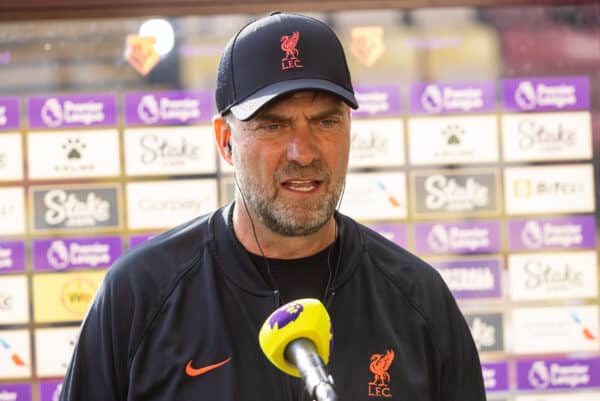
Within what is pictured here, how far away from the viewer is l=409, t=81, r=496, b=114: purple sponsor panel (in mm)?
3527

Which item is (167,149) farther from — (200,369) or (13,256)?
(200,369)

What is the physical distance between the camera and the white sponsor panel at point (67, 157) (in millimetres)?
3475

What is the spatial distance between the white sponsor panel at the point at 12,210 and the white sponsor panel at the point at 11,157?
0.05 m

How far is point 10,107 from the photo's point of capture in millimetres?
3465

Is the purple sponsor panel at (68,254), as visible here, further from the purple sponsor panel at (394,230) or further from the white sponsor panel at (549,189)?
the white sponsor panel at (549,189)

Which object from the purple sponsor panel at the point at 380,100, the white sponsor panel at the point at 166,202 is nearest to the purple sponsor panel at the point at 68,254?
the white sponsor panel at the point at 166,202

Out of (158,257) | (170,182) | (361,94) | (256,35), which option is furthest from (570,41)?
(158,257)

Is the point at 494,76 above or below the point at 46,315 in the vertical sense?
above

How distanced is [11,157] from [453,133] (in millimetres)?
1758

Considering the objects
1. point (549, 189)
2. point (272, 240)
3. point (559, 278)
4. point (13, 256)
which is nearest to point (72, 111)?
point (13, 256)

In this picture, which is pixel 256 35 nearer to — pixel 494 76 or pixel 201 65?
pixel 201 65

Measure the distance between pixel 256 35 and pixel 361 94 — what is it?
1672 mm

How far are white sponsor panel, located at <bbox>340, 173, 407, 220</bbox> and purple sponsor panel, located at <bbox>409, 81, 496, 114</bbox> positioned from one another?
292 millimetres

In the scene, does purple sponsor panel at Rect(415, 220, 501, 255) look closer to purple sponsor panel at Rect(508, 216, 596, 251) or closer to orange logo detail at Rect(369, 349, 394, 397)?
purple sponsor panel at Rect(508, 216, 596, 251)
